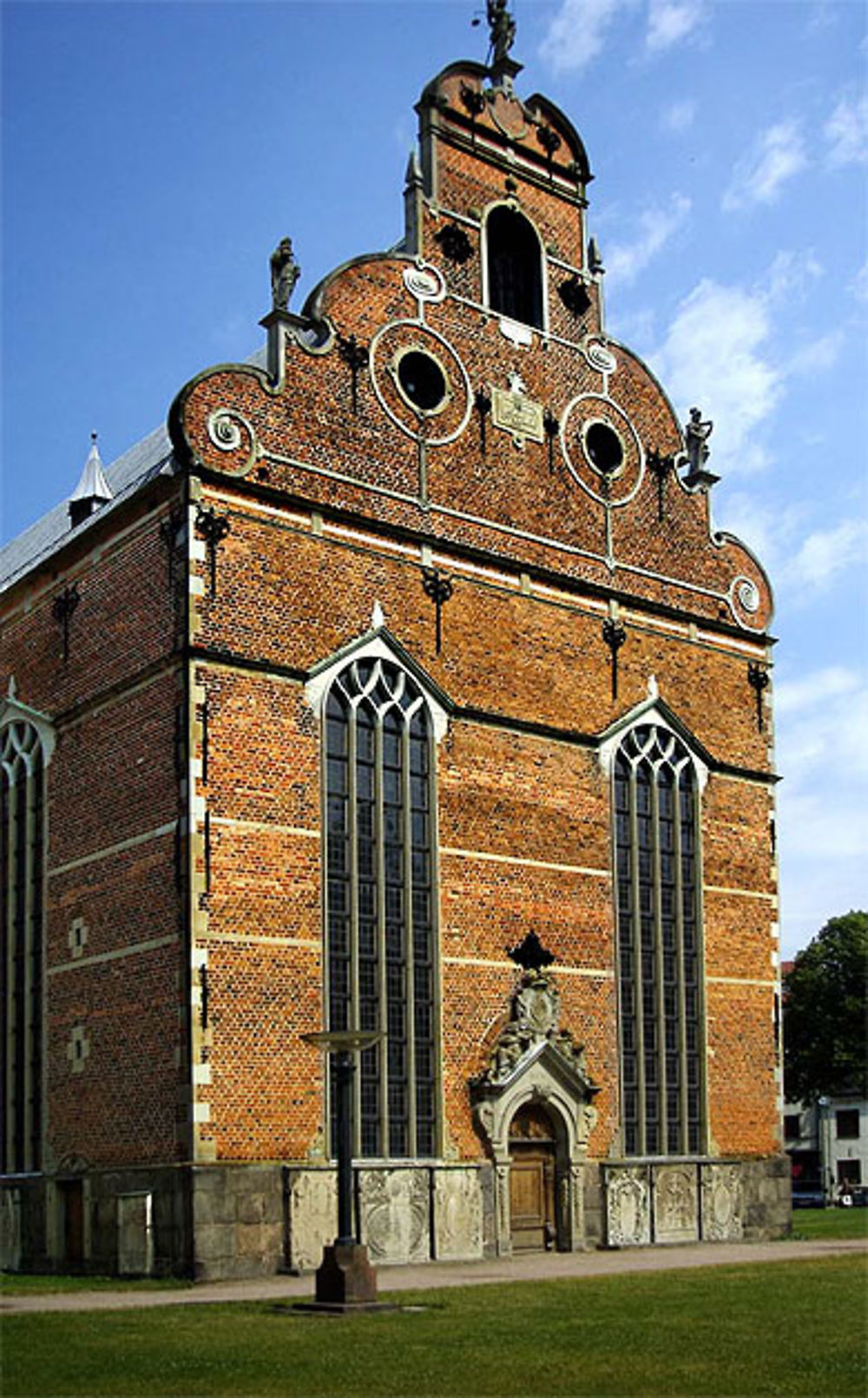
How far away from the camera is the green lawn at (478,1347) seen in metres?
12.1

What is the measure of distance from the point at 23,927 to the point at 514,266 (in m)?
14.3

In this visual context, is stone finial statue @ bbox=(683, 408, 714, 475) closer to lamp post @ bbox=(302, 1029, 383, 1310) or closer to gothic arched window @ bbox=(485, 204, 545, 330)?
gothic arched window @ bbox=(485, 204, 545, 330)

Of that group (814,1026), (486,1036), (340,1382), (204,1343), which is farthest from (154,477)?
(814,1026)

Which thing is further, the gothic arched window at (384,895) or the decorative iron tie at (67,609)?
the decorative iron tie at (67,609)

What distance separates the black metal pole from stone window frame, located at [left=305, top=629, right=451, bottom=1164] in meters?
6.29

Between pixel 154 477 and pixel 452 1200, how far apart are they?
11.3m

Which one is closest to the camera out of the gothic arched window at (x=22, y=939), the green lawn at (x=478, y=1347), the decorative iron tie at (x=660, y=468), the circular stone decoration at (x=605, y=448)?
the green lawn at (x=478, y=1347)

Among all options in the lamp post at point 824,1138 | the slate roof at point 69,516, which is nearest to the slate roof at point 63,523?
the slate roof at point 69,516

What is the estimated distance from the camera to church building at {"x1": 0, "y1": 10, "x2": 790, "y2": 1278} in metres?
23.8

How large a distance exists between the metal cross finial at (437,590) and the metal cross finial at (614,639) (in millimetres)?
3766

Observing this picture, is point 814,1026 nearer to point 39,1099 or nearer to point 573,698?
point 573,698

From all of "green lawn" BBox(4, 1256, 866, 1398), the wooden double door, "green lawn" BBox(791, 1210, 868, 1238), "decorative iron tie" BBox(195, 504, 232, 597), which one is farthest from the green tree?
"green lawn" BBox(4, 1256, 866, 1398)

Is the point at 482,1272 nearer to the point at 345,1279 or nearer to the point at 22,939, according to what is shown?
the point at 345,1279

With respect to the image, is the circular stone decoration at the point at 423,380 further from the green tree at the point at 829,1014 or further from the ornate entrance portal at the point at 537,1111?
the green tree at the point at 829,1014
